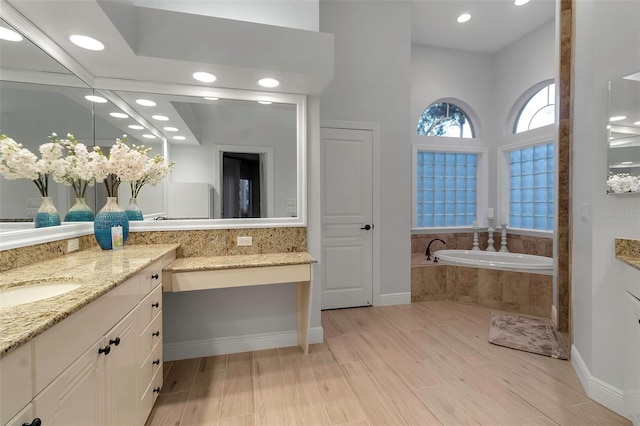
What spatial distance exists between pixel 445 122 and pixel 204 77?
392 cm

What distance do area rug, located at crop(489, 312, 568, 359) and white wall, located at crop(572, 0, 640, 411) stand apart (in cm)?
43

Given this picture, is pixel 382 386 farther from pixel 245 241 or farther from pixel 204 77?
pixel 204 77

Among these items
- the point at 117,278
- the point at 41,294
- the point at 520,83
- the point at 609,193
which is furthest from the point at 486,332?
the point at 520,83

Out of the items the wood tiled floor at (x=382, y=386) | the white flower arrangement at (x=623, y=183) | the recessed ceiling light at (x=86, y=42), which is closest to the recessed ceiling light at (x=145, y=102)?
the recessed ceiling light at (x=86, y=42)

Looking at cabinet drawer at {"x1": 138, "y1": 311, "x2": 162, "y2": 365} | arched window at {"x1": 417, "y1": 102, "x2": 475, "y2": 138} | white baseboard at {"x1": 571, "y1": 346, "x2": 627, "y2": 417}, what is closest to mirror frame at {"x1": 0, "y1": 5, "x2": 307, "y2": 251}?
cabinet drawer at {"x1": 138, "y1": 311, "x2": 162, "y2": 365}

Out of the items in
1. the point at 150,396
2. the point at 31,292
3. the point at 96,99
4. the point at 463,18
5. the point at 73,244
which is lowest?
the point at 150,396

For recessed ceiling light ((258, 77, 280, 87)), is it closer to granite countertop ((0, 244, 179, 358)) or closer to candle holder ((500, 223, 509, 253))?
granite countertop ((0, 244, 179, 358))

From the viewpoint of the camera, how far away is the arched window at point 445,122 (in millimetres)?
4691

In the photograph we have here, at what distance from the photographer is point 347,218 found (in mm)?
3434

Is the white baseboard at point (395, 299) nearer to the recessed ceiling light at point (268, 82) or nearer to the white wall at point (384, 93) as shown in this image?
the white wall at point (384, 93)

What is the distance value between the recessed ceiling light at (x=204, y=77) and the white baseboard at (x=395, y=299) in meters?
2.86

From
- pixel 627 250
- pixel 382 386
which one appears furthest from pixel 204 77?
pixel 627 250

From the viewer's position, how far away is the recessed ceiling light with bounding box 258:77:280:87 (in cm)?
220

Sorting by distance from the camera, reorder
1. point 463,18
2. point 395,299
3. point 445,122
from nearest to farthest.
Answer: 1. point 395,299
2. point 463,18
3. point 445,122
